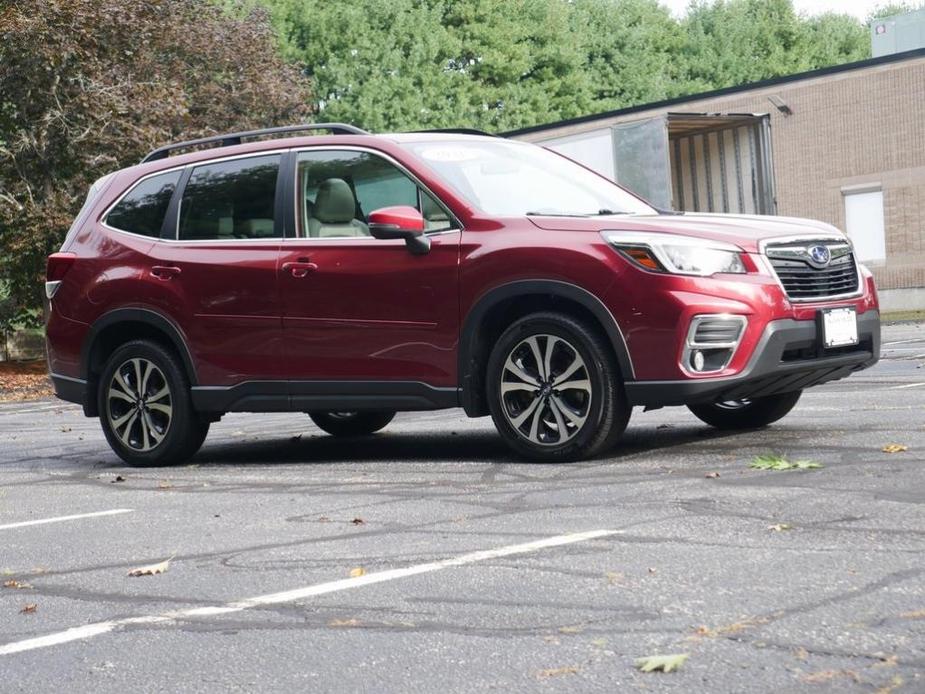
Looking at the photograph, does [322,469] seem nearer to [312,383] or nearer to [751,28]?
[312,383]

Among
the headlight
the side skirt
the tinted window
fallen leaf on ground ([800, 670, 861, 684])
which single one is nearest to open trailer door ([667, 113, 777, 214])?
the tinted window

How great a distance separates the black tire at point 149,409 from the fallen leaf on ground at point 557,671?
584 centimetres

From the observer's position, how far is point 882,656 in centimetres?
381

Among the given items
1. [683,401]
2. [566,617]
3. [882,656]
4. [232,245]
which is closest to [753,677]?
[882,656]

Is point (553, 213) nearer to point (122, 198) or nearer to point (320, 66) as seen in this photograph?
Answer: point (122, 198)

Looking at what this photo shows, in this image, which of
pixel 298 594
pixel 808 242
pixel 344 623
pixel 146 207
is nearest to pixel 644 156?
pixel 146 207

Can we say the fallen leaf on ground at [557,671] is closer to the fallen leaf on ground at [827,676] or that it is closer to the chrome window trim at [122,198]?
the fallen leaf on ground at [827,676]

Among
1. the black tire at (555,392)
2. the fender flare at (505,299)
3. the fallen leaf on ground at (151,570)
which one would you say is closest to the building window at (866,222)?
the fender flare at (505,299)

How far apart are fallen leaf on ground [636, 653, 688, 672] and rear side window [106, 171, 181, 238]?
252 inches

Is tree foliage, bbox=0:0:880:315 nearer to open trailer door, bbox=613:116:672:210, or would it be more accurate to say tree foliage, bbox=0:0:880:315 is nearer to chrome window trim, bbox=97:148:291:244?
open trailer door, bbox=613:116:672:210

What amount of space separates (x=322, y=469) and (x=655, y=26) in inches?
2752

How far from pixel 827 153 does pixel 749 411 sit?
26.2 meters

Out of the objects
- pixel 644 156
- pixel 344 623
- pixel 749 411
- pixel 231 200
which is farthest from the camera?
pixel 644 156

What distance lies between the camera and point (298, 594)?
16.4 ft
